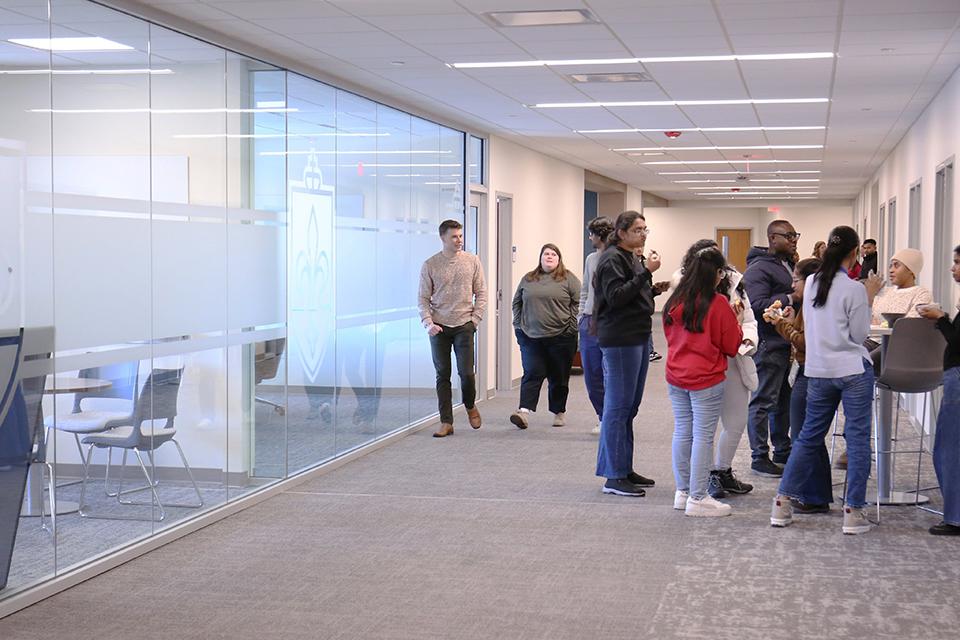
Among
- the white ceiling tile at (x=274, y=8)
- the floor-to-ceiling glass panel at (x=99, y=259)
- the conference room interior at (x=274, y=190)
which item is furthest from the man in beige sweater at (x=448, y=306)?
the floor-to-ceiling glass panel at (x=99, y=259)

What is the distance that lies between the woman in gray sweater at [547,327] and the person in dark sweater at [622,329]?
2907 millimetres

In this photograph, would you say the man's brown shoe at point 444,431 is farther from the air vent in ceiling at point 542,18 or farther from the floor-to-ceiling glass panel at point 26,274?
the floor-to-ceiling glass panel at point 26,274

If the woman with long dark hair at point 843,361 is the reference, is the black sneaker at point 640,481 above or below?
below

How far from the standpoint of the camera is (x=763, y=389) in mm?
7375

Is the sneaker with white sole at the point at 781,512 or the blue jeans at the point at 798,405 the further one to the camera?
the blue jeans at the point at 798,405

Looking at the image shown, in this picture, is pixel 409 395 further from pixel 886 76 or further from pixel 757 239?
pixel 757 239

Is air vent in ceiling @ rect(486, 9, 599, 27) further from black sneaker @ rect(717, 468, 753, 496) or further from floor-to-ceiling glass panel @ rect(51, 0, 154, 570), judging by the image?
black sneaker @ rect(717, 468, 753, 496)

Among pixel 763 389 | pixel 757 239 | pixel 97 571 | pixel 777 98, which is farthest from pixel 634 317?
pixel 757 239

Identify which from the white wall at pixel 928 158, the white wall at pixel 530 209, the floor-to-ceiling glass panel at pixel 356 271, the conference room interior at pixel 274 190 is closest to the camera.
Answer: the conference room interior at pixel 274 190

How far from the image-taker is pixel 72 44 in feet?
16.3

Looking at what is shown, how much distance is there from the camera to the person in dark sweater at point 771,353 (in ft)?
24.0

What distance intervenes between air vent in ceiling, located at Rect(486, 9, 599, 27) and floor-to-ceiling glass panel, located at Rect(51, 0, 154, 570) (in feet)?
5.99

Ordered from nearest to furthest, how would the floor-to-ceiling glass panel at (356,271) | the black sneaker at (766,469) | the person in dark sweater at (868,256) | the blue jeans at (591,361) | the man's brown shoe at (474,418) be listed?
the black sneaker at (766,469) < the floor-to-ceiling glass panel at (356,271) < the blue jeans at (591,361) < the man's brown shoe at (474,418) < the person in dark sweater at (868,256)

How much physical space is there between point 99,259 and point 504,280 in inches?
310
